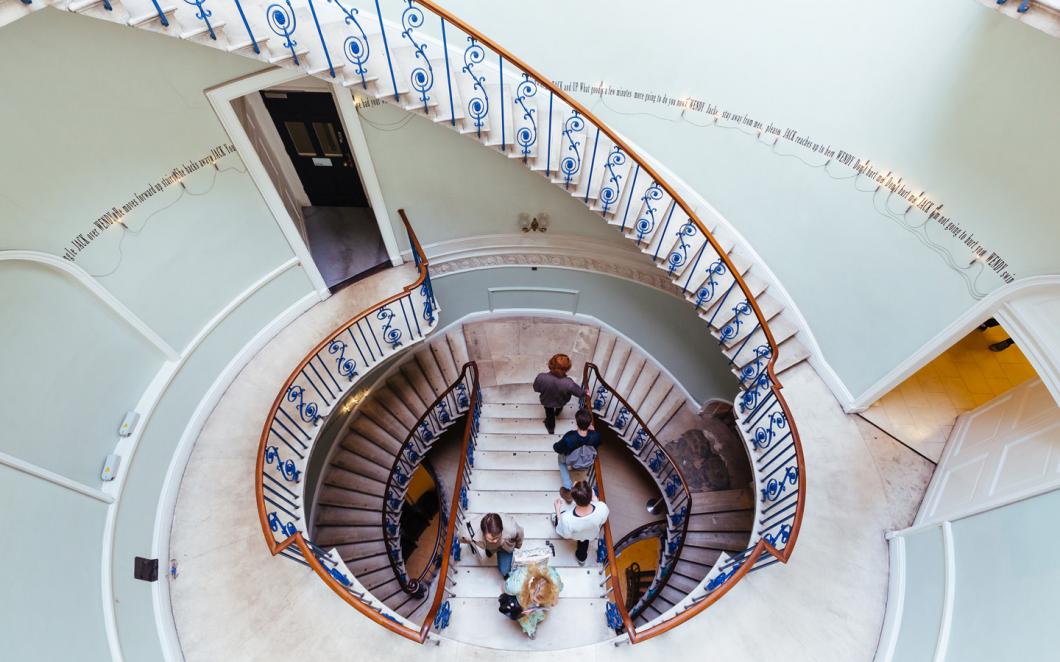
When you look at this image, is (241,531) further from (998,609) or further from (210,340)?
(998,609)

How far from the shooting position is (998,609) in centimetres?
341

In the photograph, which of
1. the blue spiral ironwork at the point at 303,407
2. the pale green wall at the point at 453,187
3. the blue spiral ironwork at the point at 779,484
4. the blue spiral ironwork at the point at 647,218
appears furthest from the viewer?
the pale green wall at the point at 453,187

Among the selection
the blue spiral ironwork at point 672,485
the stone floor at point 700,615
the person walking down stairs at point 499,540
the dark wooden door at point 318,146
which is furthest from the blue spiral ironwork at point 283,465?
the blue spiral ironwork at point 672,485

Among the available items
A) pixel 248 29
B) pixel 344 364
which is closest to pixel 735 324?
pixel 344 364

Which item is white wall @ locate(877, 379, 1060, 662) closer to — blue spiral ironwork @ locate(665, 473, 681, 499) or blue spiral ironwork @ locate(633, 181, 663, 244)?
blue spiral ironwork @ locate(665, 473, 681, 499)

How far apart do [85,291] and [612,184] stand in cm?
473

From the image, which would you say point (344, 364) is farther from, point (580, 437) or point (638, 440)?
point (638, 440)

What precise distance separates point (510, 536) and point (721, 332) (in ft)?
9.87

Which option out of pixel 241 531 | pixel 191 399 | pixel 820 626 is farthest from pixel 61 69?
pixel 820 626

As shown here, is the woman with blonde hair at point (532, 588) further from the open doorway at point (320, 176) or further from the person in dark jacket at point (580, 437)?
the open doorway at point (320, 176)

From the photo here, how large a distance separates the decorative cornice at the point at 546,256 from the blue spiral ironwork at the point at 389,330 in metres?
1.20

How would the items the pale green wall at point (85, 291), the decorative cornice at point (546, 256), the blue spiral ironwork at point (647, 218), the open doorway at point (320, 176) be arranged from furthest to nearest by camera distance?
the decorative cornice at point (546, 256) < the open doorway at point (320, 176) < the blue spiral ironwork at point (647, 218) < the pale green wall at point (85, 291)

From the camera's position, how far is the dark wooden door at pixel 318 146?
20.7 feet

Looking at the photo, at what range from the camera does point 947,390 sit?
570cm
